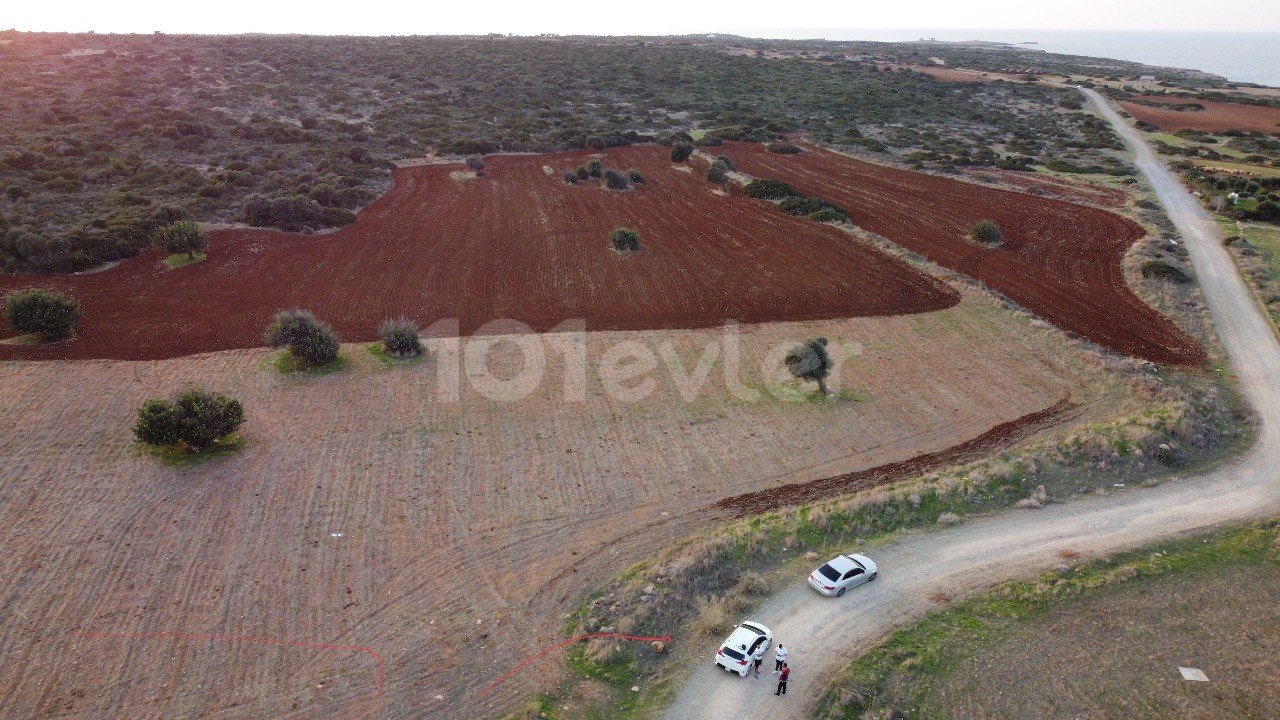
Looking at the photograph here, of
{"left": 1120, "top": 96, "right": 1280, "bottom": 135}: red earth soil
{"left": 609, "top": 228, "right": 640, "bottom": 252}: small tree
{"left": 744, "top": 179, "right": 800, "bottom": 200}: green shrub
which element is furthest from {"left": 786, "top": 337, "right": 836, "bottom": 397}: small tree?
{"left": 1120, "top": 96, "right": 1280, "bottom": 135}: red earth soil

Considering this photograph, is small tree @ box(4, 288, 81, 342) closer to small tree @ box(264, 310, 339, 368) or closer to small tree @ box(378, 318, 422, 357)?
small tree @ box(264, 310, 339, 368)

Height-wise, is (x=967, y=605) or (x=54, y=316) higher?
(x=54, y=316)

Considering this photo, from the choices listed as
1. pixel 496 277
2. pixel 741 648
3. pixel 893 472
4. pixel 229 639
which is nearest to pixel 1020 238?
pixel 893 472

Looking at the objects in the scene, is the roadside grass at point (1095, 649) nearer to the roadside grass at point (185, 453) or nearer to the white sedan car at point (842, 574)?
the white sedan car at point (842, 574)

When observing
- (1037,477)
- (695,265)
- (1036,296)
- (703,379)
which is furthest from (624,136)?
(1037,477)

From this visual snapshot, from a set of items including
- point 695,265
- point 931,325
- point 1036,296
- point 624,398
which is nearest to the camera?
point 624,398

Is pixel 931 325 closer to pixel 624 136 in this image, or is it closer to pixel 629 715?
pixel 629 715
